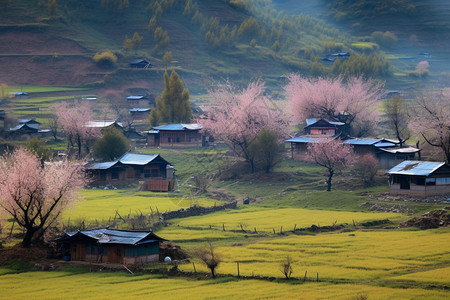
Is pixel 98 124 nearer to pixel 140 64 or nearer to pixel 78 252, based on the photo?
pixel 140 64

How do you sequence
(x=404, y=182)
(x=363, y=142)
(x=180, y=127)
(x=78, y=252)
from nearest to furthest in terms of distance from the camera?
(x=78, y=252) < (x=404, y=182) < (x=363, y=142) < (x=180, y=127)

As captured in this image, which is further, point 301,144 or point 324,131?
point 324,131

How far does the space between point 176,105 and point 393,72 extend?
251 feet

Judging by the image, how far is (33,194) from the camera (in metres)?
48.6

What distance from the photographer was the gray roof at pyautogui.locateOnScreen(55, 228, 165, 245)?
1695 inches

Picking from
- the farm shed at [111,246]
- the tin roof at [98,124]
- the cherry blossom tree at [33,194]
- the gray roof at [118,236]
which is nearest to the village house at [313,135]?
the tin roof at [98,124]

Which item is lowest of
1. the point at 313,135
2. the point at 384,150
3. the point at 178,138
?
the point at 384,150

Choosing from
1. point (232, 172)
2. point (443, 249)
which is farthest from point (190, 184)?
point (443, 249)

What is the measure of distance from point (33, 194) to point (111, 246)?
317 inches

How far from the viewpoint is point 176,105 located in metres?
100

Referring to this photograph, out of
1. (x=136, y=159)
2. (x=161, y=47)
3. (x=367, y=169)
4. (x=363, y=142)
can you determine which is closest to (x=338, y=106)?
(x=363, y=142)

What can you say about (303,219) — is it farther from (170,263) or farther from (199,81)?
(199,81)

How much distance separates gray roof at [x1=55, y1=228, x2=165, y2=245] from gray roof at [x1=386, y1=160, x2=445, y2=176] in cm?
2585

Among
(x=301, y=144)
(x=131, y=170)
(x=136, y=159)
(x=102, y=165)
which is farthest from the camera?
(x=301, y=144)
